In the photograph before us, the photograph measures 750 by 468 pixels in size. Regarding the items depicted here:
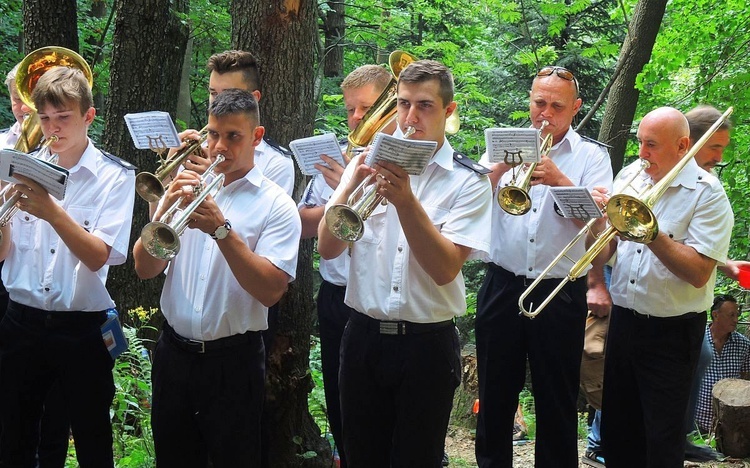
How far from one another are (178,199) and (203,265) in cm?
42

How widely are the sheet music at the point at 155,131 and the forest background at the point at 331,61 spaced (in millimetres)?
1133

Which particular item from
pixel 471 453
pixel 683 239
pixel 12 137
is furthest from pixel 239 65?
pixel 471 453


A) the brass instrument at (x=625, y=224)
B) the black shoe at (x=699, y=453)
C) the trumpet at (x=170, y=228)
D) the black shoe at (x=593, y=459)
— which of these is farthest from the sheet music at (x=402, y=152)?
the black shoe at (x=699, y=453)

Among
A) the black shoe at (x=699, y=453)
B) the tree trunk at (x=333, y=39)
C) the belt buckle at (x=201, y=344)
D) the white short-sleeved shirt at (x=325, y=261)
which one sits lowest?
the black shoe at (x=699, y=453)

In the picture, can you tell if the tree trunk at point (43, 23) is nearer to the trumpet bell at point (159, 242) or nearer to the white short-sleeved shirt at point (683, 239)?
the trumpet bell at point (159, 242)

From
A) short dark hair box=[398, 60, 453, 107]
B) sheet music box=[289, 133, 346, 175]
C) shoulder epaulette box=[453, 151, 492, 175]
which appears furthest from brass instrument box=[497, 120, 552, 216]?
sheet music box=[289, 133, 346, 175]

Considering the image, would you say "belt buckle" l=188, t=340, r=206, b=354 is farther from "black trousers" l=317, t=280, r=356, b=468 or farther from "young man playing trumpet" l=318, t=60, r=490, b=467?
"black trousers" l=317, t=280, r=356, b=468

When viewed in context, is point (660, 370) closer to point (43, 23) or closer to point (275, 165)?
point (275, 165)

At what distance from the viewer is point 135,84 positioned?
6.91m

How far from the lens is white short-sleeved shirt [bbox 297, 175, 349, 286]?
485cm

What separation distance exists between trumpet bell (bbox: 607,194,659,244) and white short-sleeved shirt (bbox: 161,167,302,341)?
1.62 metres

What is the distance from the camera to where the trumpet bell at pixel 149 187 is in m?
3.97

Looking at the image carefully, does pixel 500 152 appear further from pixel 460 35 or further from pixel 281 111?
pixel 460 35

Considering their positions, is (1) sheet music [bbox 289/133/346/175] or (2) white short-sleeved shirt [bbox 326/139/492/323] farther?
(1) sheet music [bbox 289/133/346/175]
